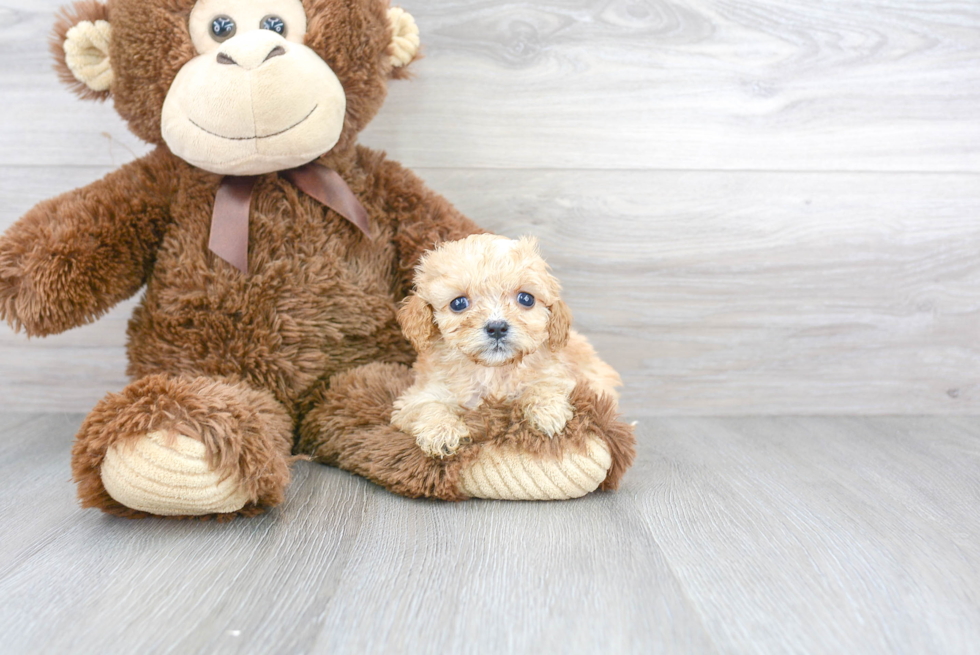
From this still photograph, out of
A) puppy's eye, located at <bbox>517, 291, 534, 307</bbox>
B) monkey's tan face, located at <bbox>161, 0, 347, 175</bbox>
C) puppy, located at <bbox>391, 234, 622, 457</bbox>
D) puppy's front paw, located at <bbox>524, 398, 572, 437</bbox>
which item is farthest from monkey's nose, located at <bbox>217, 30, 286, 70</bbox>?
puppy's front paw, located at <bbox>524, 398, 572, 437</bbox>

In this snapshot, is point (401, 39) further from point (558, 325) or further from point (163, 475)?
point (163, 475)

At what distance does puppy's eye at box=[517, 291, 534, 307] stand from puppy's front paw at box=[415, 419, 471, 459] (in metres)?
0.15

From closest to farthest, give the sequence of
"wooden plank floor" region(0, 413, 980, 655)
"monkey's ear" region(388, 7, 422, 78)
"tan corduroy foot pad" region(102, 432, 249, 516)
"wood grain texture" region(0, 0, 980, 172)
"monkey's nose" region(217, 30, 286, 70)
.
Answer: "wooden plank floor" region(0, 413, 980, 655) → "tan corduroy foot pad" region(102, 432, 249, 516) → "monkey's nose" region(217, 30, 286, 70) → "monkey's ear" region(388, 7, 422, 78) → "wood grain texture" region(0, 0, 980, 172)

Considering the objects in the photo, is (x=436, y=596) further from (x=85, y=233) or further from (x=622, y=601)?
(x=85, y=233)

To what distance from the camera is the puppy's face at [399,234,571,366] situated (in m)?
0.73

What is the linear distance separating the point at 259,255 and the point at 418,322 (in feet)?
0.87

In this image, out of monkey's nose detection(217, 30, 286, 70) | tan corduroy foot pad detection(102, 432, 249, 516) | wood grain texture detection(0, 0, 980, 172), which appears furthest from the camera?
wood grain texture detection(0, 0, 980, 172)

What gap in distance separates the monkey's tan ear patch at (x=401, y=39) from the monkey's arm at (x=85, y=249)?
32 centimetres

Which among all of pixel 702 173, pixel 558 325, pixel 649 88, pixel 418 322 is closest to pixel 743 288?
pixel 702 173

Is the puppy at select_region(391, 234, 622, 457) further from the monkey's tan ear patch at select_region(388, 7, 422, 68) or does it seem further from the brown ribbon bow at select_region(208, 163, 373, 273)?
the monkey's tan ear patch at select_region(388, 7, 422, 68)

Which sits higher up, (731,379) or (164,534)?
(164,534)

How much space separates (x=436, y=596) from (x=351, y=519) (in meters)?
0.19

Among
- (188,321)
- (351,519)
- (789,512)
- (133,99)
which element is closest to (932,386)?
(789,512)

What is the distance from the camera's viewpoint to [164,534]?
0.70 meters
